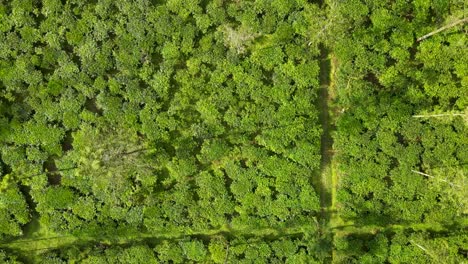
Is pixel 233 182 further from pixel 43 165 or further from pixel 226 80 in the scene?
pixel 43 165

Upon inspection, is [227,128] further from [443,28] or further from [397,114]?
[443,28]

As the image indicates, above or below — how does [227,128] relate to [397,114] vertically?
below

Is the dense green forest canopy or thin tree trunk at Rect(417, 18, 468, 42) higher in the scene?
thin tree trunk at Rect(417, 18, 468, 42)

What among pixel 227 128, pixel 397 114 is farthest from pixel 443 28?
pixel 227 128

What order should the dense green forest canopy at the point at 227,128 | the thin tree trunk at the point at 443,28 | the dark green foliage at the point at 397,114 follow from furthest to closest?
the dark green foliage at the point at 397,114 < the dense green forest canopy at the point at 227,128 < the thin tree trunk at the point at 443,28

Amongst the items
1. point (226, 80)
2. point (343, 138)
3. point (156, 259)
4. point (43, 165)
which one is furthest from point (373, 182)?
point (43, 165)

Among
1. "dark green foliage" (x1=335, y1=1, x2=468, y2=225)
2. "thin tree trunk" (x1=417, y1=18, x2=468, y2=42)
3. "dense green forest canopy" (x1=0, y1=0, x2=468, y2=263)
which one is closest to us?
"thin tree trunk" (x1=417, y1=18, x2=468, y2=42)

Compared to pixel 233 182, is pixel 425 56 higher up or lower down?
higher up

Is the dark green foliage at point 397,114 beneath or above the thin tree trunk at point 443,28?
beneath
